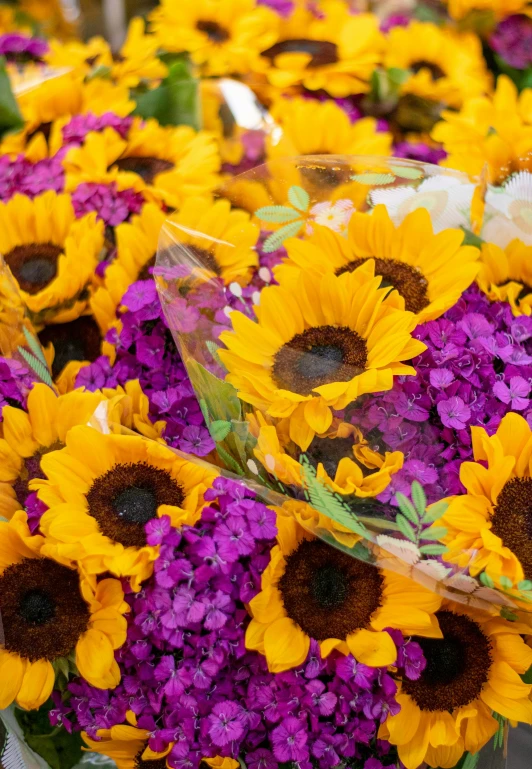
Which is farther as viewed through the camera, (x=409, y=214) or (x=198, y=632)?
(x=409, y=214)

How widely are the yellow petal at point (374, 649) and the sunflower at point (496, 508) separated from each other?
8cm

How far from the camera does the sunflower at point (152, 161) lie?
0.96 metres

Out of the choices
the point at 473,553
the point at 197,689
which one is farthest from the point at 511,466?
the point at 197,689

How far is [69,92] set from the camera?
3.80 ft

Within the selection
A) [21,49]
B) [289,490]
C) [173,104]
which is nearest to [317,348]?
[289,490]

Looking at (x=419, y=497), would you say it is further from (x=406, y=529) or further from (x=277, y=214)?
(x=277, y=214)

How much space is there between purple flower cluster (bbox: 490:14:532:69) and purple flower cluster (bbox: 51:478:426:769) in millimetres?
1131

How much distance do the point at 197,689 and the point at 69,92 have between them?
0.90 metres

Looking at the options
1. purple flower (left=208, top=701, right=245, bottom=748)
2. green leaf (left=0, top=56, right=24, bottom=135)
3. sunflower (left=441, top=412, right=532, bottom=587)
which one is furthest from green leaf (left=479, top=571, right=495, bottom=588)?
green leaf (left=0, top=56, right=24, bottom=135)

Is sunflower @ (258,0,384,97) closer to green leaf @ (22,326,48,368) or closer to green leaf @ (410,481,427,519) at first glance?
green leaf @ (22,326,48,368)

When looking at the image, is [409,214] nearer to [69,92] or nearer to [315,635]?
[315,635]

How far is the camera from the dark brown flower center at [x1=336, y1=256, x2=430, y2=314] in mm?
681

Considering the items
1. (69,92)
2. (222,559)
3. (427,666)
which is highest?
(69,92)

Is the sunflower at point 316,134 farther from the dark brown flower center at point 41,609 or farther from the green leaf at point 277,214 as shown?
the dark brown flower center at point 41,609
